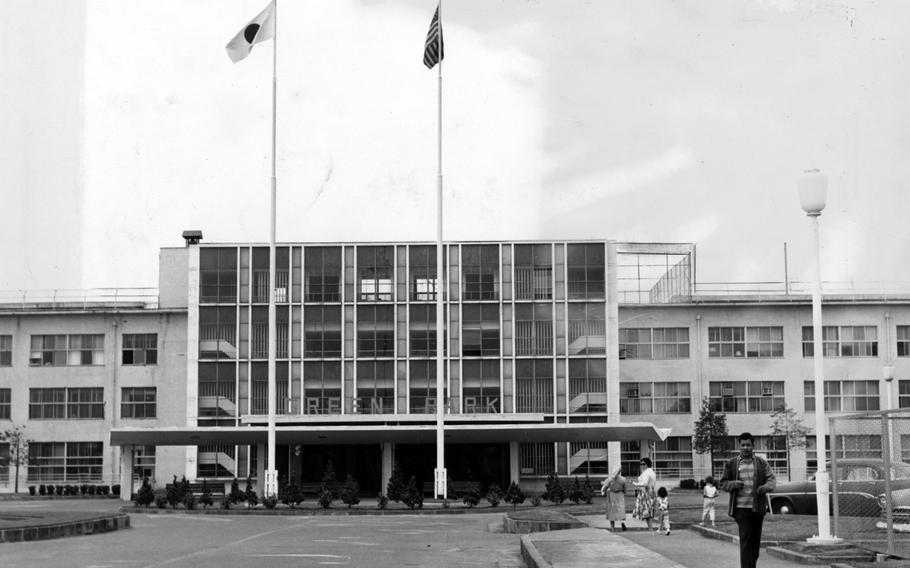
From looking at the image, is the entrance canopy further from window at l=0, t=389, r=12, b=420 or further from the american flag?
window at l=0, t=389, r=12, b=420

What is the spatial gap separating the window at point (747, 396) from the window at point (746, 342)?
1.65 m

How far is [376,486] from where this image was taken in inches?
2464

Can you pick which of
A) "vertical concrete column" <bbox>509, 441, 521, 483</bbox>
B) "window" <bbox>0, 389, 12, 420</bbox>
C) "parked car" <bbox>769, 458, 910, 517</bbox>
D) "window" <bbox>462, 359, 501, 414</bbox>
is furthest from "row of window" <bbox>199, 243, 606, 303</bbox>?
"parked car" <bbox>769, 458, 910, 517</bbox>

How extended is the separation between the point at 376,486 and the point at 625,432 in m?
13.4

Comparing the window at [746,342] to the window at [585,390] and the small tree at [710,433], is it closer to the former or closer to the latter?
the small tree at [710,433]

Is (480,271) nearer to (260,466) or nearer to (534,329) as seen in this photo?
(534,329)

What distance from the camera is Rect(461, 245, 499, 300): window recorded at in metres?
66.8

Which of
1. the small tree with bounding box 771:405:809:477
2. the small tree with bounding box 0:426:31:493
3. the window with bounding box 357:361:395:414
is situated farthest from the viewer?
the small tree with bounding box 0:426:31:493

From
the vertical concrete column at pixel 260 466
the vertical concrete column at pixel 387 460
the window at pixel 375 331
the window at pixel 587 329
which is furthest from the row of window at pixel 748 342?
the vertical concrete column at pixel 260 466

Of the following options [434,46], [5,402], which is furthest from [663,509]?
[5,402]

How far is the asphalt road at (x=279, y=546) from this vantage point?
21.0 meters

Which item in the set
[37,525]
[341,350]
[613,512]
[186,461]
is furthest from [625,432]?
[37,525]

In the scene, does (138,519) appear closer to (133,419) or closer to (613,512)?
(613,512)

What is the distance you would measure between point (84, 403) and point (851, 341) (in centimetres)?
4336
